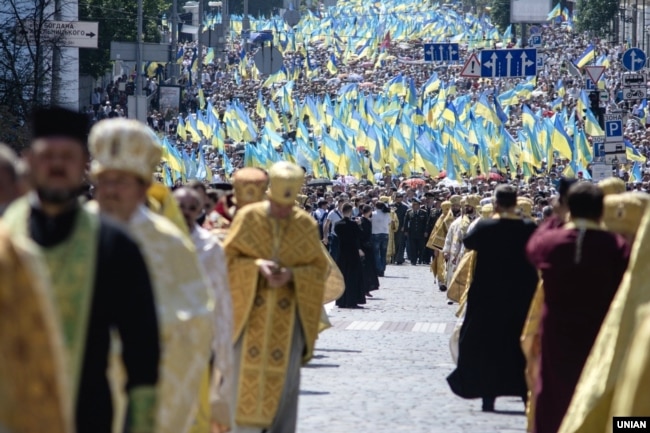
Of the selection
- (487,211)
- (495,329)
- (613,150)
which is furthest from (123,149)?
(613,150)

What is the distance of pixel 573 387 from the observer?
8.84 metres

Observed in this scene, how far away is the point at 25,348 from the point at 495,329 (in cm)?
882

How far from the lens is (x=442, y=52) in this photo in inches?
2173

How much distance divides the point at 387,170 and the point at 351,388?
1609 inches

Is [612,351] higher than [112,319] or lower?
lower

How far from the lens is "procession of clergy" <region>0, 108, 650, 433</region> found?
13.5 feet

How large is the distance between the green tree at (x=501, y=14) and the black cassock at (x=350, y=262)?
102 meters

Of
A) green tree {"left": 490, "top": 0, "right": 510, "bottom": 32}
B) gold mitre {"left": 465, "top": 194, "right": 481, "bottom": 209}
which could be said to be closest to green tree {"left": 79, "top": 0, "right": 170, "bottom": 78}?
green tree {"left": 490, "top": 0, "right": 510, "bottom": 32}

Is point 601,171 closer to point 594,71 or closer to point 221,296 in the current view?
point 594,71

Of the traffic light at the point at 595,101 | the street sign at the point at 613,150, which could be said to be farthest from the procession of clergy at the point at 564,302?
the traffic light at the point at 595,101

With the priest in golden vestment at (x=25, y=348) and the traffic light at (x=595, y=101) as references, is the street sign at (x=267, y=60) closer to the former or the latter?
the traffic light at (x=595, y=101)

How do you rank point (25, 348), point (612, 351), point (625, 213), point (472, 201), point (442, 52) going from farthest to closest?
point (442, 52), point (472, 201), point (625, 213), point (612, 351), point (25, 348)

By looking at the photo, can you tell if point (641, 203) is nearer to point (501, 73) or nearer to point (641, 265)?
point (641, 265)

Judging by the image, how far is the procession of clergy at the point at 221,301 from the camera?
4121 millimetres
